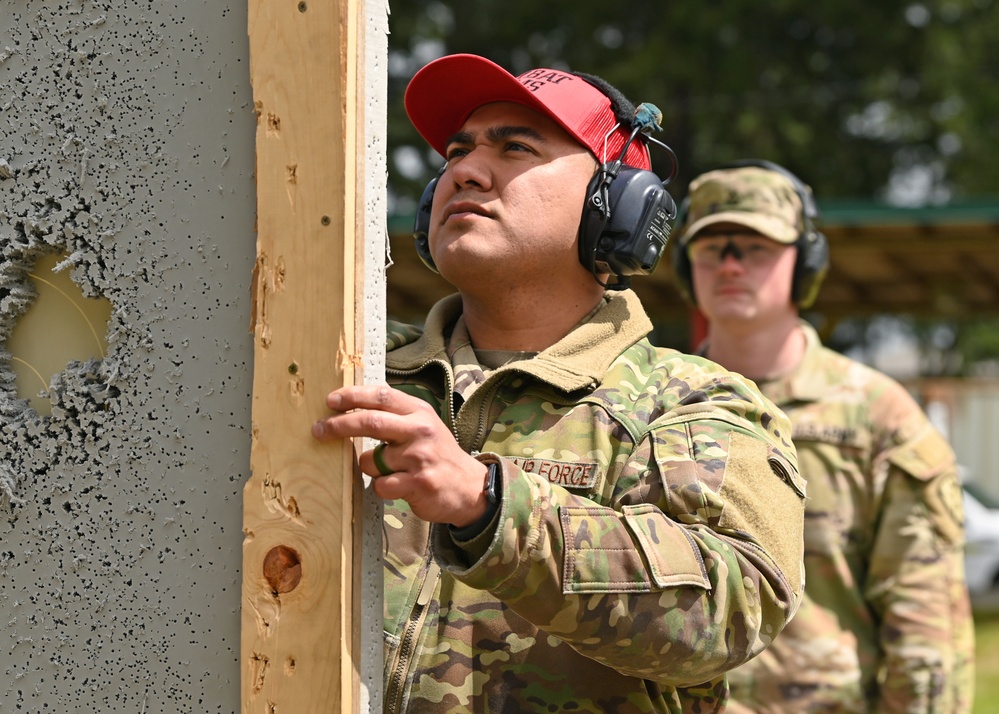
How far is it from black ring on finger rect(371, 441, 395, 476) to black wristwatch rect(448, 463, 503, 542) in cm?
15

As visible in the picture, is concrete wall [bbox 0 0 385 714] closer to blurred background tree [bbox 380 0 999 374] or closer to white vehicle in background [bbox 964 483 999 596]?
white vehicle in background [bbox 964 483 999 596]

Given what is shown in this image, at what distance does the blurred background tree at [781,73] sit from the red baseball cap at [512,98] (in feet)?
43.3

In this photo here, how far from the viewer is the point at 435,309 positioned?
2713mm

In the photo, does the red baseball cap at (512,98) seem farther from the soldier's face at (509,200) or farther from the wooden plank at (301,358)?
the wooden plank at (301,358)

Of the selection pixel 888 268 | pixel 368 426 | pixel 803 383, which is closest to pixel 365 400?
pixel 368 426

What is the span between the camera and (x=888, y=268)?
1061 cm

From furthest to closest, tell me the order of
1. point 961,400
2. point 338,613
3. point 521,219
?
point 961,400, point 521,219, point 338,613

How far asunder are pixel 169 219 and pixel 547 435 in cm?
78

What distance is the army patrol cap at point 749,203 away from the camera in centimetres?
465

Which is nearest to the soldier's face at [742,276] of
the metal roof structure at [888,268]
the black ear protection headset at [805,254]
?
the black ear protection headset at [805,254]

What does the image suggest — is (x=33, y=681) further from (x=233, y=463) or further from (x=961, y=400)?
(x=961, y=400)

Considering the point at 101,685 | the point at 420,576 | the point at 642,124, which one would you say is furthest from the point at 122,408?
the point at 642,124

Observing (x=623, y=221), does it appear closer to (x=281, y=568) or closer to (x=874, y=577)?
(x=281, y=568)

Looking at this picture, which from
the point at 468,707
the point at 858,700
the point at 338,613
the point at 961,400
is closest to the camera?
the point at 338,613
